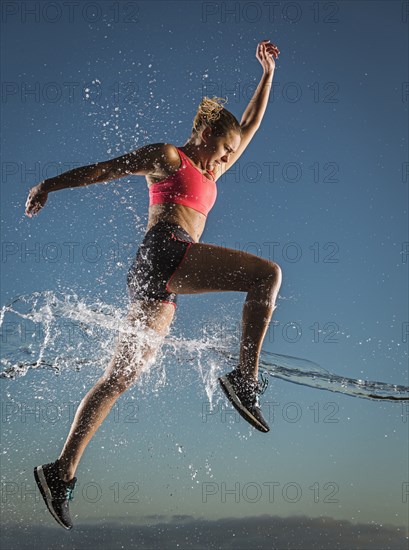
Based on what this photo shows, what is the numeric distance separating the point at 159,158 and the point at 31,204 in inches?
34.7

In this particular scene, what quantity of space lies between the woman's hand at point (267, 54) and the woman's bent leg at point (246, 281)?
1952 millimetres

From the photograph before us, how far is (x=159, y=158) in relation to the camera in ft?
12.7

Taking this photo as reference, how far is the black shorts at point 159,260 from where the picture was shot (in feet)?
12.5

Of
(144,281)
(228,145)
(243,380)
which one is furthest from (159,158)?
(243,380)

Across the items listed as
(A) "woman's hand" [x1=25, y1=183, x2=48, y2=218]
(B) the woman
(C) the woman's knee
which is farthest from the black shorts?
(A) "woman's hand" [x1=25, y1=183, x2=48, y2=218]

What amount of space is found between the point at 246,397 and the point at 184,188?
1474 mm

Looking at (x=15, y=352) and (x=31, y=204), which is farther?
(x=15, y=352)

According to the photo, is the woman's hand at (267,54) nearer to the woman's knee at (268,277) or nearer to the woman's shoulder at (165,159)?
the woman's shoulder at (165,159)

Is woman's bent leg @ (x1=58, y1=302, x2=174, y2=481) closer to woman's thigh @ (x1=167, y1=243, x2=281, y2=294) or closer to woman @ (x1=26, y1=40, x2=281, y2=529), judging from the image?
woman @ (x1=26, y1=40, x2=281, y2=529)

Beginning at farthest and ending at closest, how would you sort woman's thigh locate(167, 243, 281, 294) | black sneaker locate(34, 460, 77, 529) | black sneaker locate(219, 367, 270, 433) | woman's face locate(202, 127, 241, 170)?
woman's face locate(202, 127, 241, 170) → black sneaker locate(34, 460, 77, 529) → woman's thigh locate(167, 243, 281, 294) → black sneaker locate(219, 367, 270, 433)

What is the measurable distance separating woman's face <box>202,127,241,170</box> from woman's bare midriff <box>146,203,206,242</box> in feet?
1.16

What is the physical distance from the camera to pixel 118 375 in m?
3.94

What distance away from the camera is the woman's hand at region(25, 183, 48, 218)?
3715mm

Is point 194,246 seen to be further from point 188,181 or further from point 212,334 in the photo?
point 212,334
